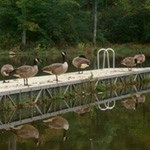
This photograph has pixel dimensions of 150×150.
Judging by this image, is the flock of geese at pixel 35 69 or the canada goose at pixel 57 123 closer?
the canada goose at pixel 57 123

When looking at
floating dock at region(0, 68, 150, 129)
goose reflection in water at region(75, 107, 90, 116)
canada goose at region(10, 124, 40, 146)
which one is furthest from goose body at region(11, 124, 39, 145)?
goose reflection in water at region(75, 107, 90, 116)

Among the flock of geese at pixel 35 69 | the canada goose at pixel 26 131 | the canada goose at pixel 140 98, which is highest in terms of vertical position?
the flock of geese at pixel 35 69

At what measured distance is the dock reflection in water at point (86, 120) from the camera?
1425 centimetres

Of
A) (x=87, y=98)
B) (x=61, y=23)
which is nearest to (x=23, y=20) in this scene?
(x=61, y=23)

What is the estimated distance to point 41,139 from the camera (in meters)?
14.7

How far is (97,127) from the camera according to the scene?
16.6 metres

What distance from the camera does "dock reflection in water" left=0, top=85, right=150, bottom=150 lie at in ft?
46.8

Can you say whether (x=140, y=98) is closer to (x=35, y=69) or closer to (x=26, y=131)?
(x=35, y=69)

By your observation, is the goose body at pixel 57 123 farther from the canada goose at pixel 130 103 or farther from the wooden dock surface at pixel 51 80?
the canada goose at pixel 130 103

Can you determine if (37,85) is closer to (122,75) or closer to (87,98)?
(87,98)

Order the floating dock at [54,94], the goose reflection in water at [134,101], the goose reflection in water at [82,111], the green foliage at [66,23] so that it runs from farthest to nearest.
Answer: the green foliage at [66,23] < the goose reflection in water at [134,101] < the goose reflection in water at [82,111] < the floating dock at [54,94]

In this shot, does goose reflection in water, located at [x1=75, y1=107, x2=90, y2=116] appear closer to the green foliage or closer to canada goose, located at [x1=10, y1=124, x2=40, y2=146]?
canada goose, located at [x1=10, y1=124, x2=40, y2=146]

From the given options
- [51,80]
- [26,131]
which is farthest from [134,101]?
[26,131]

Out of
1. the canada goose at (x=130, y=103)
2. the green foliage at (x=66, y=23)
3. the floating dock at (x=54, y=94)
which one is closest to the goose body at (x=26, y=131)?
the floating dock at (x=54, y=94)
